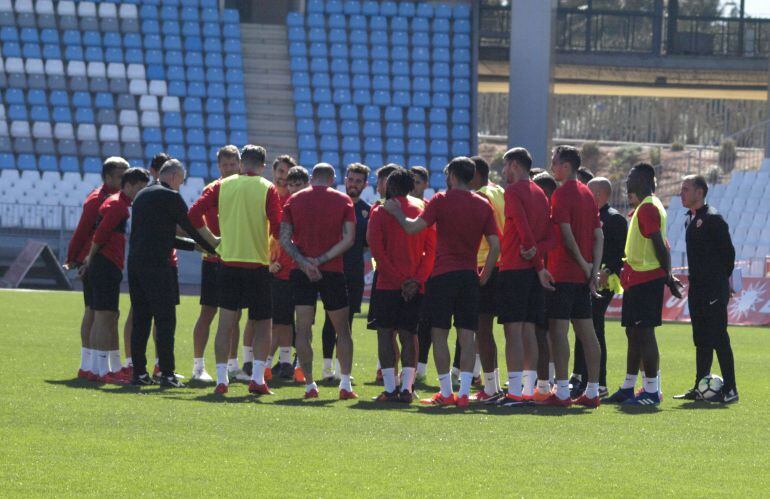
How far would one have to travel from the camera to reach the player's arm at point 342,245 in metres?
11.1

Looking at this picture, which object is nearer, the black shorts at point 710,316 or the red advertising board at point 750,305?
the black shorts at point 710,316

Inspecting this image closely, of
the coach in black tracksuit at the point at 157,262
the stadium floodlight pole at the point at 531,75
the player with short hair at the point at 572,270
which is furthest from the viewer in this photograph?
the stadium floodlight pole at the point at 531,75

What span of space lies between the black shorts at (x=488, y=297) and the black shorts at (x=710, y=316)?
5.74 feet

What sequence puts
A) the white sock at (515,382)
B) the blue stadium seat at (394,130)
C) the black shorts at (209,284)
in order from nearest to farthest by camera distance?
1. the white sock at (515,382)
2. the black shorts at (209,284)
3. the blue stadium seat at (394,130)

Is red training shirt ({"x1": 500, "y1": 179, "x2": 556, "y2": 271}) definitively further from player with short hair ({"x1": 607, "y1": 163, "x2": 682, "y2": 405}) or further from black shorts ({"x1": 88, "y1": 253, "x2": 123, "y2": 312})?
black shorts ({"x1": 88, "y1": 253, "x2": 123, "y2": 312})

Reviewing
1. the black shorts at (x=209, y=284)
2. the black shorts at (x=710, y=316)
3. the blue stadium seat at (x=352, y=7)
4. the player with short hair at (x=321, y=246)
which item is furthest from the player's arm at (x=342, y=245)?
the blue stadium seat at (x=352, y=7)

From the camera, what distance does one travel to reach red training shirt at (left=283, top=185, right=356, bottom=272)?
441 inches

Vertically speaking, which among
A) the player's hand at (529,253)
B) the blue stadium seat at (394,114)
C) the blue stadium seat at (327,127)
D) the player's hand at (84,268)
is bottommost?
the blue stadium seat at (327,127)

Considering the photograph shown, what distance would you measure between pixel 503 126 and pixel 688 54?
17151 mm

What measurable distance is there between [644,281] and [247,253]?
3.36 meters

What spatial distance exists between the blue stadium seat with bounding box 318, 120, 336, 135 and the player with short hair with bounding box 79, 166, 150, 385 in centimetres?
2336

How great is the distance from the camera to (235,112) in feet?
118

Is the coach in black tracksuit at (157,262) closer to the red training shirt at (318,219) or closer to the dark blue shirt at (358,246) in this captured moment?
the red training shirt at (318,219)

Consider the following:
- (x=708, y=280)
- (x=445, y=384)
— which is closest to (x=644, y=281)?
(x=708, y=280)
